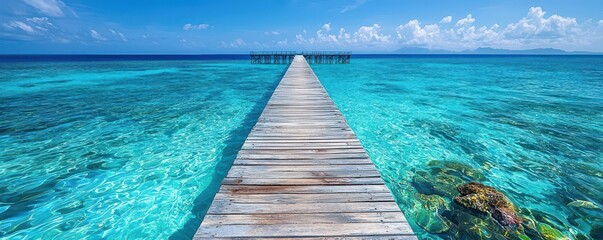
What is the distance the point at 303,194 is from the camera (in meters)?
3.31

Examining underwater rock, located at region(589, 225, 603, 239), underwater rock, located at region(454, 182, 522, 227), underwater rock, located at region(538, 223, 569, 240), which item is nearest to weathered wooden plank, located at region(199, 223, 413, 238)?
underwater rock, located at region(454, 182, 522, 227)

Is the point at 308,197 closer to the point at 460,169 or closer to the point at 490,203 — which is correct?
the point at 490,203

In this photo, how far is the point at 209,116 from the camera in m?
11.3

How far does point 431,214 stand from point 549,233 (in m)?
1.82

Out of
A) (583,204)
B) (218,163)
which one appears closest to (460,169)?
(583,204)

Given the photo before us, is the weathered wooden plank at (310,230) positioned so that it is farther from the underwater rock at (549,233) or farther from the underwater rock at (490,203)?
the underwater rock at (549,233)

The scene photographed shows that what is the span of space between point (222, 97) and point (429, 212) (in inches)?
538

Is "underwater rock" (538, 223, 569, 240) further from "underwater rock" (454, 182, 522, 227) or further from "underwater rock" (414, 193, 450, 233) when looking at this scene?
"underwater rock" (414, 193, 450, 233)

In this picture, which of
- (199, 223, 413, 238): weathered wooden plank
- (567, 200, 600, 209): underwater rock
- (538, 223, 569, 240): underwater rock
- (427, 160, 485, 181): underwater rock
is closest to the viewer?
(199, 223, 413, 238): weathered wooden plank

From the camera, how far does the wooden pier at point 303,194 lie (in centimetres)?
266

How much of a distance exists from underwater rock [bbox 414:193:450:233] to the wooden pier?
5.26 feet

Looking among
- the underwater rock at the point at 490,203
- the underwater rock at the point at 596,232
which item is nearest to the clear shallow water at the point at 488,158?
the underwater rock at the point at 596,232

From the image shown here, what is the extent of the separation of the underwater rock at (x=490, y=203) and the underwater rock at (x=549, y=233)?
0.32 m

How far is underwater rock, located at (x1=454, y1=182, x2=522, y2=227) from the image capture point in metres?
4.33
